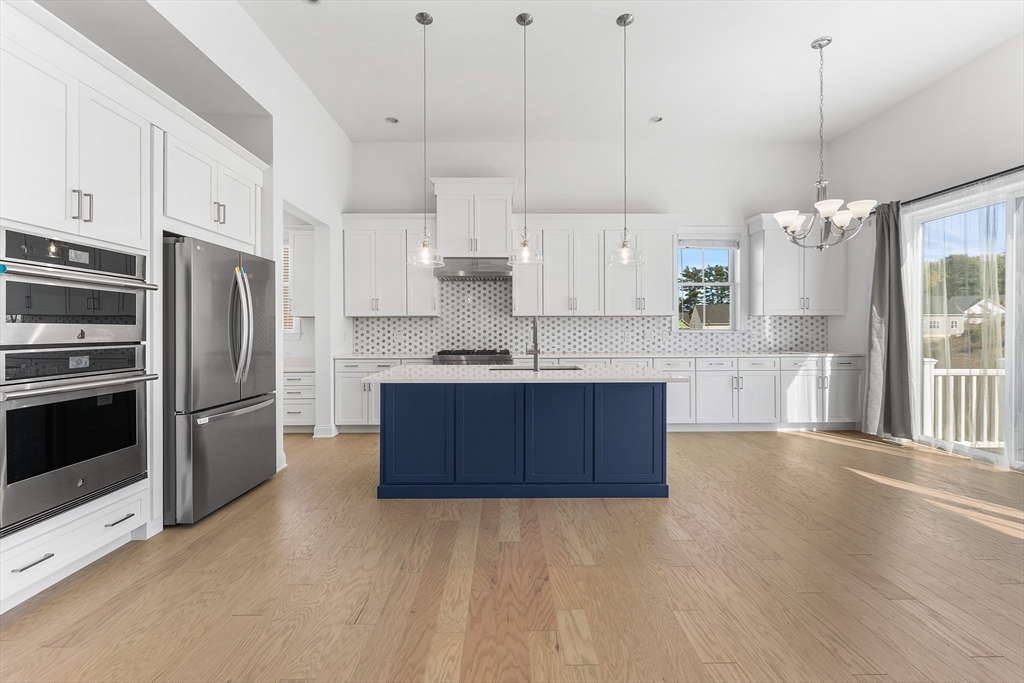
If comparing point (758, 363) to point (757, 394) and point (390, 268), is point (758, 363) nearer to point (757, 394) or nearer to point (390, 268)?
point (757, 394)

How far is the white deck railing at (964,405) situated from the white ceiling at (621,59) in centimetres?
266

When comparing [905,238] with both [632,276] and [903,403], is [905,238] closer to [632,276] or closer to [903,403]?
[903,403]

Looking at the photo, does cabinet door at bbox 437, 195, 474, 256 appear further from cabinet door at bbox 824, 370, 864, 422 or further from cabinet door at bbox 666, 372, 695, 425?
cabinet door at bbox 824, 370, 864, 422

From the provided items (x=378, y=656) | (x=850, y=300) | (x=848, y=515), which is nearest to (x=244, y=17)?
(x=378, y=656)

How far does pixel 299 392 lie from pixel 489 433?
298cm

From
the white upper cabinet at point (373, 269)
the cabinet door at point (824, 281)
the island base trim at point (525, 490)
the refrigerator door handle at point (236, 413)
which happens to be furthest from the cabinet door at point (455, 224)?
the cabinet door at point (824, 281)

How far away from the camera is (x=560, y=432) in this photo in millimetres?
3596

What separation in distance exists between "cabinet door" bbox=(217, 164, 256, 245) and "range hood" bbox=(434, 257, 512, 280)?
83.6 inches

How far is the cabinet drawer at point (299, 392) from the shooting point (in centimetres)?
562

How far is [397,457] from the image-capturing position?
11.8 ft

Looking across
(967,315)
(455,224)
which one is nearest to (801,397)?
(967,315)

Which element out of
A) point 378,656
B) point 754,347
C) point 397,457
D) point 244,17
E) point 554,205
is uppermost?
point 244,17

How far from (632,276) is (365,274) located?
3.02 metres

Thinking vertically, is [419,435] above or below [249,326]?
below
